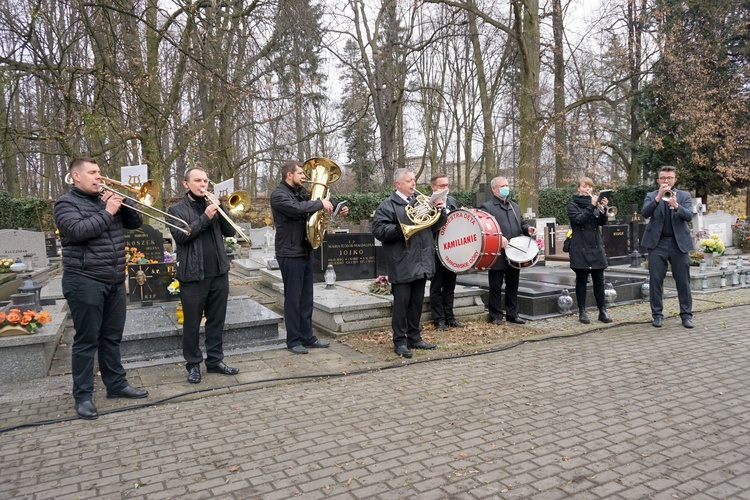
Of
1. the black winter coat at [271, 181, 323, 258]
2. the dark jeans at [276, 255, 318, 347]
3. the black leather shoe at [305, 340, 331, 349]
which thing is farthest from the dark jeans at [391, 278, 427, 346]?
the black winter coat at [271, 181, 323, 258]

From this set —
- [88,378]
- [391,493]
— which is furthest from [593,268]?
[88,378]

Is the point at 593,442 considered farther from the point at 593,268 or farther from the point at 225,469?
the point at 593,268

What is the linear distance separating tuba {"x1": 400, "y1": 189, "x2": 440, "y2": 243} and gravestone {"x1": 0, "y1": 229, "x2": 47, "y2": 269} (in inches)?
461

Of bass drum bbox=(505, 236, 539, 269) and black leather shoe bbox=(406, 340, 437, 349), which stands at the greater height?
bass drum bbox=(505, 236, 539, 269)

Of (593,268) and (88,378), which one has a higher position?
(593,268)

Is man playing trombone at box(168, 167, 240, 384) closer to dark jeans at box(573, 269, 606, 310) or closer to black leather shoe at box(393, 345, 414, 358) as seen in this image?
black leather shoe at box(393, 345, 414, 358)

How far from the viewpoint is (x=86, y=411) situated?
4312 millimetres

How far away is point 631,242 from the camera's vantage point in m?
15.9

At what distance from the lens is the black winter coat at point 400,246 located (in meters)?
5.88

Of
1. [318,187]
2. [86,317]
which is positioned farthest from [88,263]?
[318,187]

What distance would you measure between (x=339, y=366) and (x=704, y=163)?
21.7 metres

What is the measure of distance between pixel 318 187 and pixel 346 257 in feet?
13.3

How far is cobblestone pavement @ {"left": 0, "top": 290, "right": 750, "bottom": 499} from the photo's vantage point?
3170mm

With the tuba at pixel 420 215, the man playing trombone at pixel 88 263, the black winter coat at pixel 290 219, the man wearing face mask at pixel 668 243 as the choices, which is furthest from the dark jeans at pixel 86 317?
the man wearing face mask at pixel 668 243
